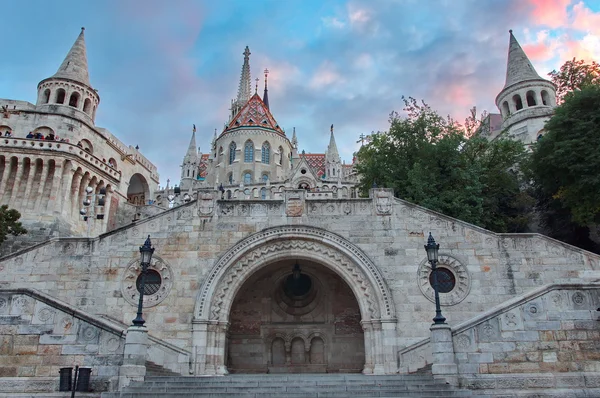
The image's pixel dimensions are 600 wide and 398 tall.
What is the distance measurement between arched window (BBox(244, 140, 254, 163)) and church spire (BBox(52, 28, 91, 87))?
995 inches

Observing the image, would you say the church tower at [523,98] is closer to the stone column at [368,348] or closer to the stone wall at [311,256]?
the stone wall at [311,256]

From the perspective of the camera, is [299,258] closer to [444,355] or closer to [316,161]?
[444,355]

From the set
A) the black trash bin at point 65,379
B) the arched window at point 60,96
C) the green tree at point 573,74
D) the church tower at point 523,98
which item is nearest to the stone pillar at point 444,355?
the black trash bin at point 65,379

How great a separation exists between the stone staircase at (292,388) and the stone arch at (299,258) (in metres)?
2.81

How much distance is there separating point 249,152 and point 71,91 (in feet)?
89.7

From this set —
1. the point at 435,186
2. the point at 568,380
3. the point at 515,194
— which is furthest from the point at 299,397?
the point at 515,194

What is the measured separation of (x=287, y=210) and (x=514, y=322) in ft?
24.4

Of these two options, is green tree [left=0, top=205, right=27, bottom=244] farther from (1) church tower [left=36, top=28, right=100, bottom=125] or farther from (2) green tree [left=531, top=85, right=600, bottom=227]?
(2) green tree [left=531, top=85, right=600, bottom=227]

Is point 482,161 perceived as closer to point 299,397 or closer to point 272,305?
point 272,305

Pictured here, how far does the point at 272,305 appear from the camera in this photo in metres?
16.0

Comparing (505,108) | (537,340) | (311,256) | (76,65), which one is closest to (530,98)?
(505,108)

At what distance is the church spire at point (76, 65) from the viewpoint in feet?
114

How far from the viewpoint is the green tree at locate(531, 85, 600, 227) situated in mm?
17266

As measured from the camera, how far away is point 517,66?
125 feet
